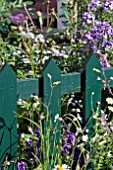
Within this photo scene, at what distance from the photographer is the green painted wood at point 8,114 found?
2.23 metres

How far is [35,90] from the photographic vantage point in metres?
2.35

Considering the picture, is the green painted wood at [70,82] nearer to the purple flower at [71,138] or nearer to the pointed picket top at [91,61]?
the pointed picket top at [91,61]

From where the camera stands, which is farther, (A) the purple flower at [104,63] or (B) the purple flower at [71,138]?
(A) the purple flower at [104,63]

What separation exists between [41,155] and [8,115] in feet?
0.99

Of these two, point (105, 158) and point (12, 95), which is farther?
point (105, 158)

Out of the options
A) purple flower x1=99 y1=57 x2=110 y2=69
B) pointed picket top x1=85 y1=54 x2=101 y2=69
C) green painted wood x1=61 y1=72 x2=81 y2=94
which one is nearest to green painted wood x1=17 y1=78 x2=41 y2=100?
green painted wood x1=61 y1=72 x2=81 y2=94

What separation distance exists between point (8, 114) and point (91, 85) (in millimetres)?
500

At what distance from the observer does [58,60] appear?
3.53 metres

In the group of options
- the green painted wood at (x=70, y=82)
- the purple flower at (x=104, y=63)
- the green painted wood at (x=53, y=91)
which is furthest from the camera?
the purple flower at (x=104, y=63)

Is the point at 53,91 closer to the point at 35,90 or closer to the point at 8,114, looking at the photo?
the point at 35,90

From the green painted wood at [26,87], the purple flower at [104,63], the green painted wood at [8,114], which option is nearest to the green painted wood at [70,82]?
the green painted wood at [26,87]

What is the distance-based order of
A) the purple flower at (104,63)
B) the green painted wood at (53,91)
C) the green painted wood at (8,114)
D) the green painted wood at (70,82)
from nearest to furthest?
the green painted wood at (8,114) → the green painted wood at (53,91) → the green painted wood at (70,82) → the purple flower at (104,63)

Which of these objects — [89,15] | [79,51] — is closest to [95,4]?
[89,15]

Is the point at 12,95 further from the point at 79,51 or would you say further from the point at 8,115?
the point at 79,51
